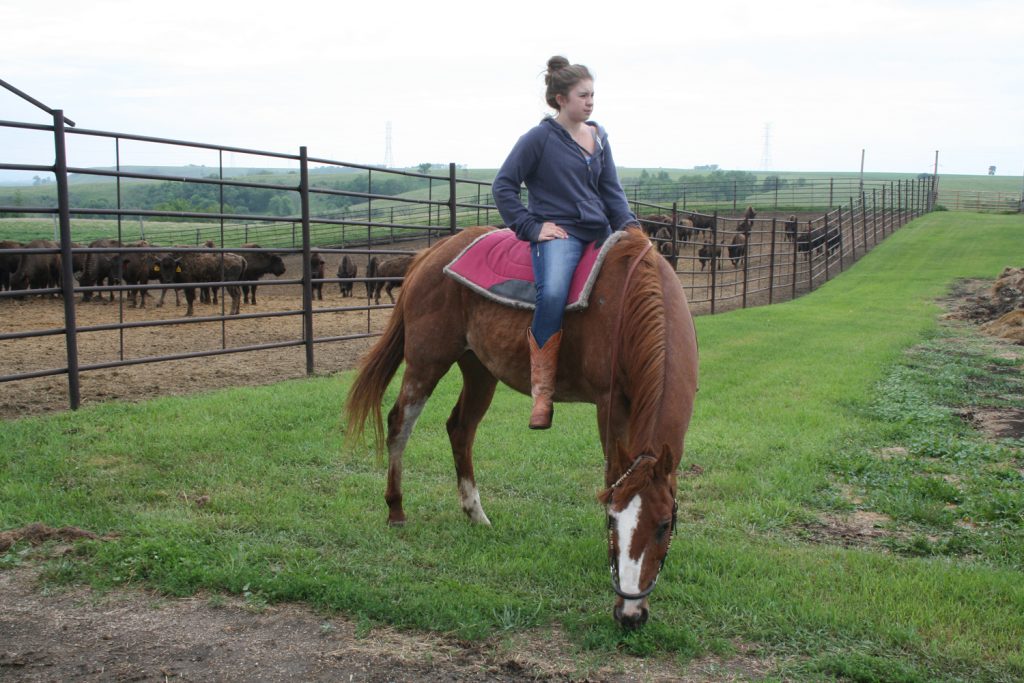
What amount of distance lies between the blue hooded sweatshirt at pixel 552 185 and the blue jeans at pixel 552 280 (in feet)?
0.32

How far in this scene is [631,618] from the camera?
2.67 m

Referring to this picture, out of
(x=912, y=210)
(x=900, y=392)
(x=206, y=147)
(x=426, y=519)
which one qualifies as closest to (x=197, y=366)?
(x=206, y=147)

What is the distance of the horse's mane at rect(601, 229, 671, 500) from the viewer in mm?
2718

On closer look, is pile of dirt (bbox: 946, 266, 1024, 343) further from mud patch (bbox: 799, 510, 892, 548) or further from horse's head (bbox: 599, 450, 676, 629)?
horse's head (bbox: 599, 450, 676, 629)

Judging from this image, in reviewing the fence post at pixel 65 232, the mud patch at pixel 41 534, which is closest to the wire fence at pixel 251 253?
the fence post at pixel 65 232

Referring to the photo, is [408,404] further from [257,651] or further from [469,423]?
[257,651]

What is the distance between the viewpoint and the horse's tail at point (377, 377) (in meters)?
4.18

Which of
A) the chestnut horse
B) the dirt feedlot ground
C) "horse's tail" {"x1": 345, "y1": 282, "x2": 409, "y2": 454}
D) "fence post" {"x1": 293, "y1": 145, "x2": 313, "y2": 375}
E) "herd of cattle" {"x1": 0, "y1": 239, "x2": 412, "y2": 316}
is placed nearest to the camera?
the chestnut horse

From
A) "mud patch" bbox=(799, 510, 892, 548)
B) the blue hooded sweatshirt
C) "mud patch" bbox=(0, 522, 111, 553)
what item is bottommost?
"mud patch" bbox=(799, 510, 892, 548)

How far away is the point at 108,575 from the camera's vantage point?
313cm

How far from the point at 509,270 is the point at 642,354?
37.2 inches

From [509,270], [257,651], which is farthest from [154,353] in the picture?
[257,651]

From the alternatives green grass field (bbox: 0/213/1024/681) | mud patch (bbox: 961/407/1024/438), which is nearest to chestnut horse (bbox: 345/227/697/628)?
green grass field (bbox: 0/213/1024/681)

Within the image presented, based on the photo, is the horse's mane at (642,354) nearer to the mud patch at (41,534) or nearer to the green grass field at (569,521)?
the green grass field at (569,521)
